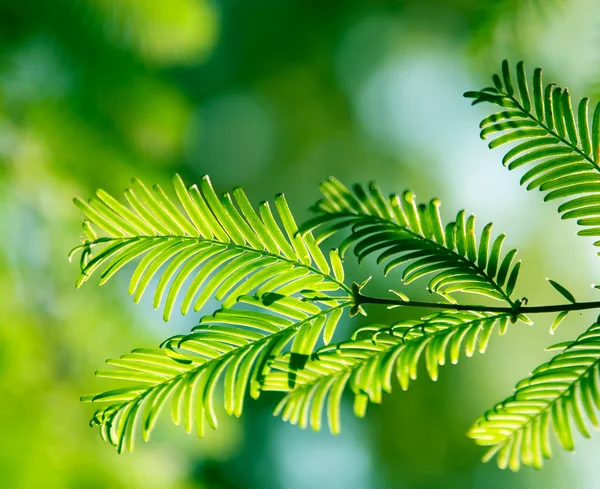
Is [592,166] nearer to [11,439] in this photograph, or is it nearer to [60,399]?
[11,439]

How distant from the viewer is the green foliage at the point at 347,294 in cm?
44

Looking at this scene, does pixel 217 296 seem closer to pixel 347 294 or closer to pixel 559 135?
pixel 347 294

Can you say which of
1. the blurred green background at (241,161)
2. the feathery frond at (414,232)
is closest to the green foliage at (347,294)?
the feathery frond at (414,232)

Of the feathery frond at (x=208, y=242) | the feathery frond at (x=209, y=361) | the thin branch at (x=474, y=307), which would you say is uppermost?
the feathery frond at (x=208, y=242)

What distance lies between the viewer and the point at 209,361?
483 millimetres

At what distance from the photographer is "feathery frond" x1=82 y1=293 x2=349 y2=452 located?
0.47 metres

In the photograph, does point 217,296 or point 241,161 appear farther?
point 241,161

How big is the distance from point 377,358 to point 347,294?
0.19 ft

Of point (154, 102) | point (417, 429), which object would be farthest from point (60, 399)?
point (417, 429)

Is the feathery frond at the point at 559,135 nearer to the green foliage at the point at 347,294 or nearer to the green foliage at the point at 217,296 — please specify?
the green foliage at the point at 347,294

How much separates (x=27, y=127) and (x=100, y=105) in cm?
16

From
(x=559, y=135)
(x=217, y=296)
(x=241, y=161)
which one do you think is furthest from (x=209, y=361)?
(x=241, y=161)

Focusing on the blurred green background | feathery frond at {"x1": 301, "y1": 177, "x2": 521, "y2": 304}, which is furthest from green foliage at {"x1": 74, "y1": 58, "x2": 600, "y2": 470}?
the blurred green background

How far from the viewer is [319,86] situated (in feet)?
11.4
